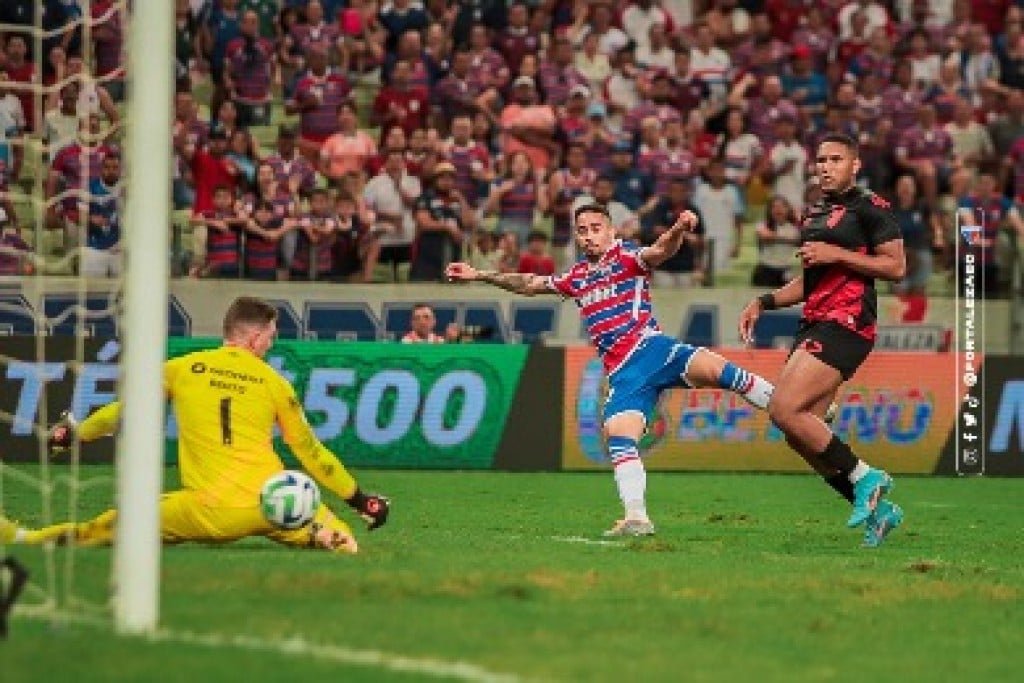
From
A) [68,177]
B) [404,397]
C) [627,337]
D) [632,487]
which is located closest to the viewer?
[632,487]

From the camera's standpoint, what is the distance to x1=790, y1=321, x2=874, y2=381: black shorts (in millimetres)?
14016

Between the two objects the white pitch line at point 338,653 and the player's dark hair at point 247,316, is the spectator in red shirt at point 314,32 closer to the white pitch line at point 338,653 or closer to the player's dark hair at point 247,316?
the player's dark hair at point 247,316

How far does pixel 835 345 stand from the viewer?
46.0 ft

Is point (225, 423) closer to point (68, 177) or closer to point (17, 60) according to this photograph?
point (68, 177)

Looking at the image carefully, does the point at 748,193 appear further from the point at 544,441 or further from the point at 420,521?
the point at 420,521

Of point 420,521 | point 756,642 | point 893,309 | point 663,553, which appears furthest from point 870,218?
point 893,309

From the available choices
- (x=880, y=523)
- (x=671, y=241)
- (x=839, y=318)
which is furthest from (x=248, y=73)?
(x=880, y=523)

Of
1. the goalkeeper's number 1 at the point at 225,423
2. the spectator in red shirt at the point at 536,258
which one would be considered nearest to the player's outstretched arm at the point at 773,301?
the goalkeeper's number 1 at the point at 225,423

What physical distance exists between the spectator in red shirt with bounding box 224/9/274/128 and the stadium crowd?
3 centimetres

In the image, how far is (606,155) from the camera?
26.5 m

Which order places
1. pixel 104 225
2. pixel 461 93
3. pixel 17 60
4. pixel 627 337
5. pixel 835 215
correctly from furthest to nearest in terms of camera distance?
pixel 461 93
pixel 17 60
pixel 104 225
pixel 627 337
pixel 835 215

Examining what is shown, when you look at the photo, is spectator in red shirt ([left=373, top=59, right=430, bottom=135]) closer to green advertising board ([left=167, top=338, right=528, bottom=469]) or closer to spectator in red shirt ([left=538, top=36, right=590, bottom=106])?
spectator in red shirt ([left=538, top=36, right=590, bottom=106])

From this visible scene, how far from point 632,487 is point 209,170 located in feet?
36.1

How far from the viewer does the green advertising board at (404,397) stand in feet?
74.4
